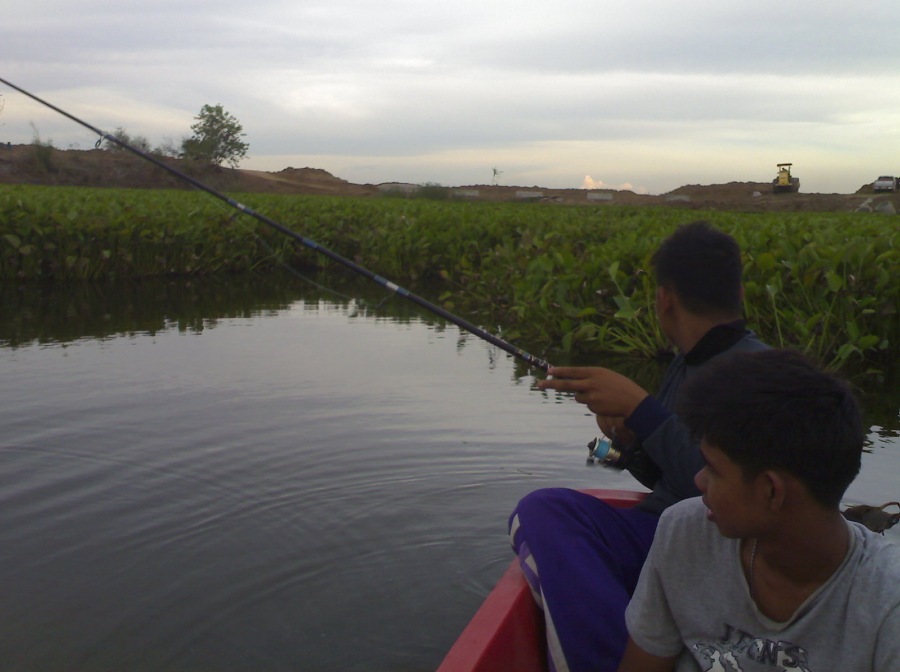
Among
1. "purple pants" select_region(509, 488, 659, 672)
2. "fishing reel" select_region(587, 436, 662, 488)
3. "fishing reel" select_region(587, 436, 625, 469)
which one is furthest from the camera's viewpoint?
"fishing reel" select_region(587, 436, 625, 469)

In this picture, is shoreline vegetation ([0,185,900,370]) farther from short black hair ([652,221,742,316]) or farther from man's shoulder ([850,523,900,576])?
man's shoulder ([850,523,900,576])

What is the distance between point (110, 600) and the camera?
11.7 feet

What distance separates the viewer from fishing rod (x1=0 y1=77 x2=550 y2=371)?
3.26m

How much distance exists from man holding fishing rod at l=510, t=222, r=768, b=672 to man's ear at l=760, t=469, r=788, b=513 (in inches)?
25.3

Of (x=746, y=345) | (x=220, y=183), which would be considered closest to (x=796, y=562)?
(x=746, y=345)

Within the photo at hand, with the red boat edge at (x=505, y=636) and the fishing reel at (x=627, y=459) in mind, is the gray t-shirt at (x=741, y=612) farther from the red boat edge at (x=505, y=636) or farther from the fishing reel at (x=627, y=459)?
the fishing reel at (x=627, y=459)

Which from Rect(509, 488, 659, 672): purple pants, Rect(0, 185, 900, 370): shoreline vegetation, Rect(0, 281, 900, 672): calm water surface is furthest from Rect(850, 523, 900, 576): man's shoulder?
Rect(0, 185, 900, 370): shoreline vegetation

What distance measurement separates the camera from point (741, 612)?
5.76 ft

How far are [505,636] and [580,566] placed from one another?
0.28 m

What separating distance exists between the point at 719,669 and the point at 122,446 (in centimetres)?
421

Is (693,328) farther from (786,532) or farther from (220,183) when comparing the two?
(220,183)

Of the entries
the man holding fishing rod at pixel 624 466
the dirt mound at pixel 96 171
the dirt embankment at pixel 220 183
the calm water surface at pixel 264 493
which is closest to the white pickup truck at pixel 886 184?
the dirt embankment at pixel 220 183

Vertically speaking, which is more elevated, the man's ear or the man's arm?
the man's ear

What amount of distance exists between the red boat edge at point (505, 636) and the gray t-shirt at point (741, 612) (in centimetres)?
33
